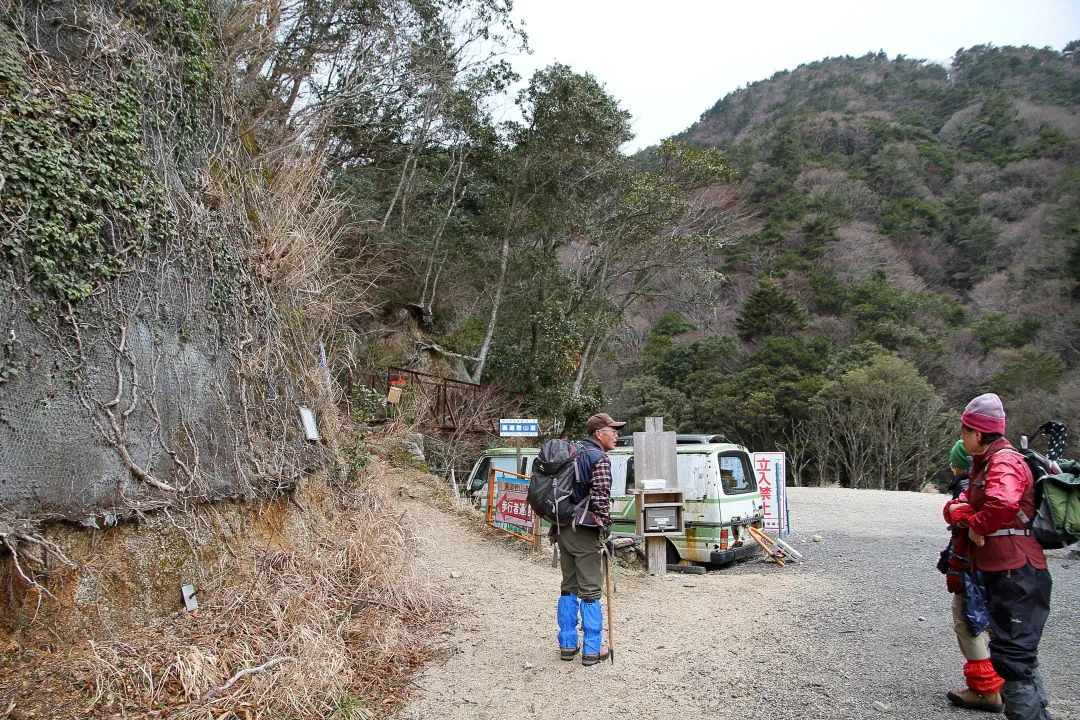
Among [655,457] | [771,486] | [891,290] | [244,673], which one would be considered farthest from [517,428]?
[891,290]

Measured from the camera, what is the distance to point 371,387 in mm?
16281

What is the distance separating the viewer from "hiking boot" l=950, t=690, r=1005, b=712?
150 inches

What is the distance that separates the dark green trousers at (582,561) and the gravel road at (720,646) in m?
0.54

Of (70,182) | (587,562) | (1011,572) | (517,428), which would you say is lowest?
(587,562)

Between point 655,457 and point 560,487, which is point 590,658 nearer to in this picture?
point 560,487

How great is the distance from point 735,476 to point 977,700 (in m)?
5.16

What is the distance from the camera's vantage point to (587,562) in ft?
14.8

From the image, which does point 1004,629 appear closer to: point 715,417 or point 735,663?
point 735,663

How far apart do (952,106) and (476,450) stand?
62.5 meters

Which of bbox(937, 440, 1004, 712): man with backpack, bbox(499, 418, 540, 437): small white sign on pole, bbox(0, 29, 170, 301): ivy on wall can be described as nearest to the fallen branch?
bbox(0, 29, 170, 301): ivy on wall

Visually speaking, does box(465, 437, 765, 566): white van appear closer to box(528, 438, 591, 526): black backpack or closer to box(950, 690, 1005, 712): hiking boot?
box(528, 438, 591, 526): black backpack

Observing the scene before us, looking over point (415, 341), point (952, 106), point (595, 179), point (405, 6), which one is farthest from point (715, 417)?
point (952, 106)

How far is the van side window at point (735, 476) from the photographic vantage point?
8766mm

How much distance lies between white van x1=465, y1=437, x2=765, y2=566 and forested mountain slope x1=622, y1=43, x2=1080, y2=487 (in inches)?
826
